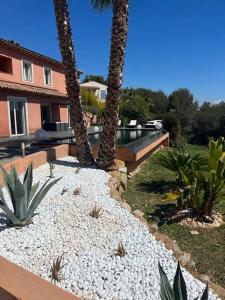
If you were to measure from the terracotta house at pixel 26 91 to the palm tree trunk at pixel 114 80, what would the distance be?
1237 centimetres

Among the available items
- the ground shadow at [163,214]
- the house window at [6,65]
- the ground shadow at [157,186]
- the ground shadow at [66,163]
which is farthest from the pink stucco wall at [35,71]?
the ground shadow at [163,214]

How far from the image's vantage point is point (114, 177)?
10.1 m

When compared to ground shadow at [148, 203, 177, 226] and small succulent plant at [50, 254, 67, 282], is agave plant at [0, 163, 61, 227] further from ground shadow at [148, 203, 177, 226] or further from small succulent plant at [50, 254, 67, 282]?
ground shadow at [148, 203, 177, 226]

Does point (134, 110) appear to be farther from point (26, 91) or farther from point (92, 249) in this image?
point (92, 249)

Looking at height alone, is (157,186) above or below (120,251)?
below

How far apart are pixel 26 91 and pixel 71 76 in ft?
44.3

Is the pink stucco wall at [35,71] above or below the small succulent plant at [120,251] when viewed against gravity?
above

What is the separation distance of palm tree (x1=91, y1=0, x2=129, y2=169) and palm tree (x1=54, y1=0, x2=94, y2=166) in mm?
711

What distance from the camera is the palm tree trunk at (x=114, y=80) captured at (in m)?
9.65

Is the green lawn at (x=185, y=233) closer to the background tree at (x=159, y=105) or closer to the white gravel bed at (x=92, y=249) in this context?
the white gravel bed at (x=92, y=249)

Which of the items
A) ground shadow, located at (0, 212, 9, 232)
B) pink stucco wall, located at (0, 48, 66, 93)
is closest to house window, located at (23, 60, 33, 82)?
Result: pink stucco wall, located at (0, 48, 66, 93)

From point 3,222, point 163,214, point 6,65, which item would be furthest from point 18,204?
point 6,65

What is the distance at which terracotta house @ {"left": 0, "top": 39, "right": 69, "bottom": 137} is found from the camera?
2180 centimetres

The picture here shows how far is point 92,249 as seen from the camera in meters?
4.98
